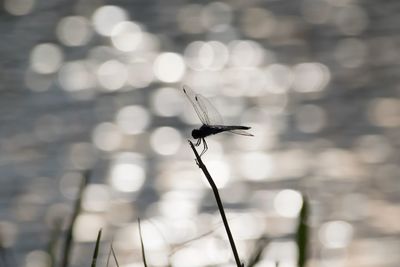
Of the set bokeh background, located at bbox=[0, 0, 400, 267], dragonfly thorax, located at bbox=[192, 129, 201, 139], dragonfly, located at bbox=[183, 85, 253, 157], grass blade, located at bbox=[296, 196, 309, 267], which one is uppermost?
bokeh background, located at bbox=[0, 0, 400, 267]

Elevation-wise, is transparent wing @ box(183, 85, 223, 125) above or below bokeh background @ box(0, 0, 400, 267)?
below

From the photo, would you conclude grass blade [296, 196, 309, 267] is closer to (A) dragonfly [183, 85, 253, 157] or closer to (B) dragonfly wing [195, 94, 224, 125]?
(A) dragonfly [183, 85, 253, 157]

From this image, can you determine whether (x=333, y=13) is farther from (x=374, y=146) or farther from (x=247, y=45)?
(x=374, y=146)

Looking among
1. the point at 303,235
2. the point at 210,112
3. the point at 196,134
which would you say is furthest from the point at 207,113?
the point at 303,235

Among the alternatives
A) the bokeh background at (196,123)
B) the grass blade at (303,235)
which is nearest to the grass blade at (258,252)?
the grass blade at (303,235)

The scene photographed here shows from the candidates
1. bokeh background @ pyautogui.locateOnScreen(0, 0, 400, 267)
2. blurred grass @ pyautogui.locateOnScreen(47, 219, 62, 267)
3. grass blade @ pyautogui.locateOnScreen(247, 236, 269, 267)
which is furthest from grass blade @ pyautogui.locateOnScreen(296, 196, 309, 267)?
bokeh background @ pyautogui.locateOnScreen(0, 0, 400, 267)

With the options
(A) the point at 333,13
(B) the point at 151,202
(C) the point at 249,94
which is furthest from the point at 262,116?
(A) the point at 333,13

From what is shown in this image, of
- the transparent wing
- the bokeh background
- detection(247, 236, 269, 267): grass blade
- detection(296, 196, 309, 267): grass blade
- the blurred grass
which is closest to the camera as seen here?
detection(296, 196, 309, 267): grass blade

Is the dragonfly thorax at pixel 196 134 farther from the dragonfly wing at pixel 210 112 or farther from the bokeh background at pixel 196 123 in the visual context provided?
the bokeh background at pixel 196 123
